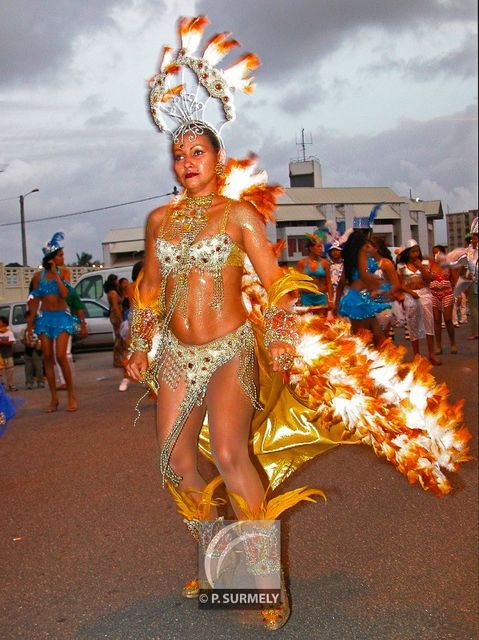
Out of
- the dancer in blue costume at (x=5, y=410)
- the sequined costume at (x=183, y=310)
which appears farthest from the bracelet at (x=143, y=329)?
the dancer in blue costume at (x=5, y=410)

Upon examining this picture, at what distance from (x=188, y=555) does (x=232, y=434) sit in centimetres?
125

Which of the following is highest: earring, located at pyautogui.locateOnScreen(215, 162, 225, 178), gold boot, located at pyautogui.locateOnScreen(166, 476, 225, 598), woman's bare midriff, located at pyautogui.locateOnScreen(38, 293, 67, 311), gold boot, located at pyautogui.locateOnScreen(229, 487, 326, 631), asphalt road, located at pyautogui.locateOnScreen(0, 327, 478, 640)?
earring, located at pyautogui.locateOnScreen(215, 162, 225, 178)

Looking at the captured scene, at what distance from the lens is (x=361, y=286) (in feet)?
30.8

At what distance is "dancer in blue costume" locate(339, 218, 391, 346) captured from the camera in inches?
350

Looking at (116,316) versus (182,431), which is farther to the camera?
(116,316)

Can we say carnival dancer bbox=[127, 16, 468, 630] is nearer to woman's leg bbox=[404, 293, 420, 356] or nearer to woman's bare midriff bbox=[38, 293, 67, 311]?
woman's bare midriff bbox=[38, 293, 67, 311]

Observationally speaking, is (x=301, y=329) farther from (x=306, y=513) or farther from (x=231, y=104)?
(x=306, y=513)

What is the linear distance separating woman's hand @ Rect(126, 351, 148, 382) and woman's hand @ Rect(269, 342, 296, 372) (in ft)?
2.07

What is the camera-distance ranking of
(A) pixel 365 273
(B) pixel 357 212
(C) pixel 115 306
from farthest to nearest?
(C) pixel 115 306 → (B) pixel 357 212 → (A) pixel 365 273

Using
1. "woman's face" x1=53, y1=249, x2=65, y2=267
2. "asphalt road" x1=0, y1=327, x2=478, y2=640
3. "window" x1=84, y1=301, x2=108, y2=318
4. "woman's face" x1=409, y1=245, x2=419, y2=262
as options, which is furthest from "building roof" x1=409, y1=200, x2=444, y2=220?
"window" x1=84, y1=301, x2=108, y2=318

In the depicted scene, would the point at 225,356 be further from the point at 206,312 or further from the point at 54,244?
the point at 54,244

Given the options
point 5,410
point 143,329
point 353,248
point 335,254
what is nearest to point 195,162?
point 143,329

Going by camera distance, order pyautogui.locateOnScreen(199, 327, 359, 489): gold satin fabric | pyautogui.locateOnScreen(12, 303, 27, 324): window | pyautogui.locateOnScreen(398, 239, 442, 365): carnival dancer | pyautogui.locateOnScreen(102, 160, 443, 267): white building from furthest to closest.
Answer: pyautogui.locateOnScreen(12, 303, 27, 324): window, pyautogui.locateOnScreen(398, 239, 442, 365): carnival dancer, pyautogui.locateOnScreen(102, 160, 443, 267): white building, pyautogui.locateOnScreen(199, 327, 359, 489): gold satin fabric

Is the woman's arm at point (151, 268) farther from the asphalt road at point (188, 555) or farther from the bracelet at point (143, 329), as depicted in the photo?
the asphalt road at point (188, 555)
